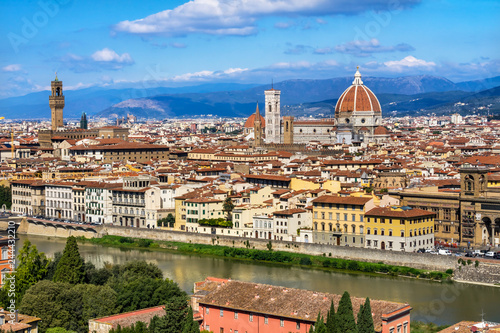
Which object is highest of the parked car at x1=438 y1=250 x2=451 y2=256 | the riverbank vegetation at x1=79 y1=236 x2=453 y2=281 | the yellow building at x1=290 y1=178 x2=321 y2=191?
the yellow building at x1=290 y1=178 x2=321 y2=191

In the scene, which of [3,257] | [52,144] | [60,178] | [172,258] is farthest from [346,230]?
[52,144]

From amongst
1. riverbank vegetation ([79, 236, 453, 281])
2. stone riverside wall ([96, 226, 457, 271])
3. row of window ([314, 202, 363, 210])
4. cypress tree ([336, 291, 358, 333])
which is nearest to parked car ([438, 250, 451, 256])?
stone riverside wall ([96, 226, 457, 271])

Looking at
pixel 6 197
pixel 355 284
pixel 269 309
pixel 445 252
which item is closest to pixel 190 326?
pixel 269 309

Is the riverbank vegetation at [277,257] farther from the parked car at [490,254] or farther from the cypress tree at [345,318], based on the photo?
the cypress tree at [345,318]

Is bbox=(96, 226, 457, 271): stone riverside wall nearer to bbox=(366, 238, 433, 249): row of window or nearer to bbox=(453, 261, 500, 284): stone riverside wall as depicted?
bbox=(453, 261, 500, 284): stone riverside wall

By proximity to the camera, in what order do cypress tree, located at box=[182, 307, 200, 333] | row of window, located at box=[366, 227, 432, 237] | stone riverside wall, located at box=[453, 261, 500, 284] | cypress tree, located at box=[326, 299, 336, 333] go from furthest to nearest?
1. row of window, located at box=[366, 227, 432, 237]
2. stone riverside wall, located at box=[453, 261, 500, 284]
3. cypress tree, located at box=[182, 307, 200, 333]
4. cypress tree, located at box=[326, 299, 336, 333]

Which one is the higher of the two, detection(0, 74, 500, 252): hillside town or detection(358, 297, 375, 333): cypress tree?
detection(0, 74, 500, 252): hillside town

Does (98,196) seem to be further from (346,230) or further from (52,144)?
(52,144)
